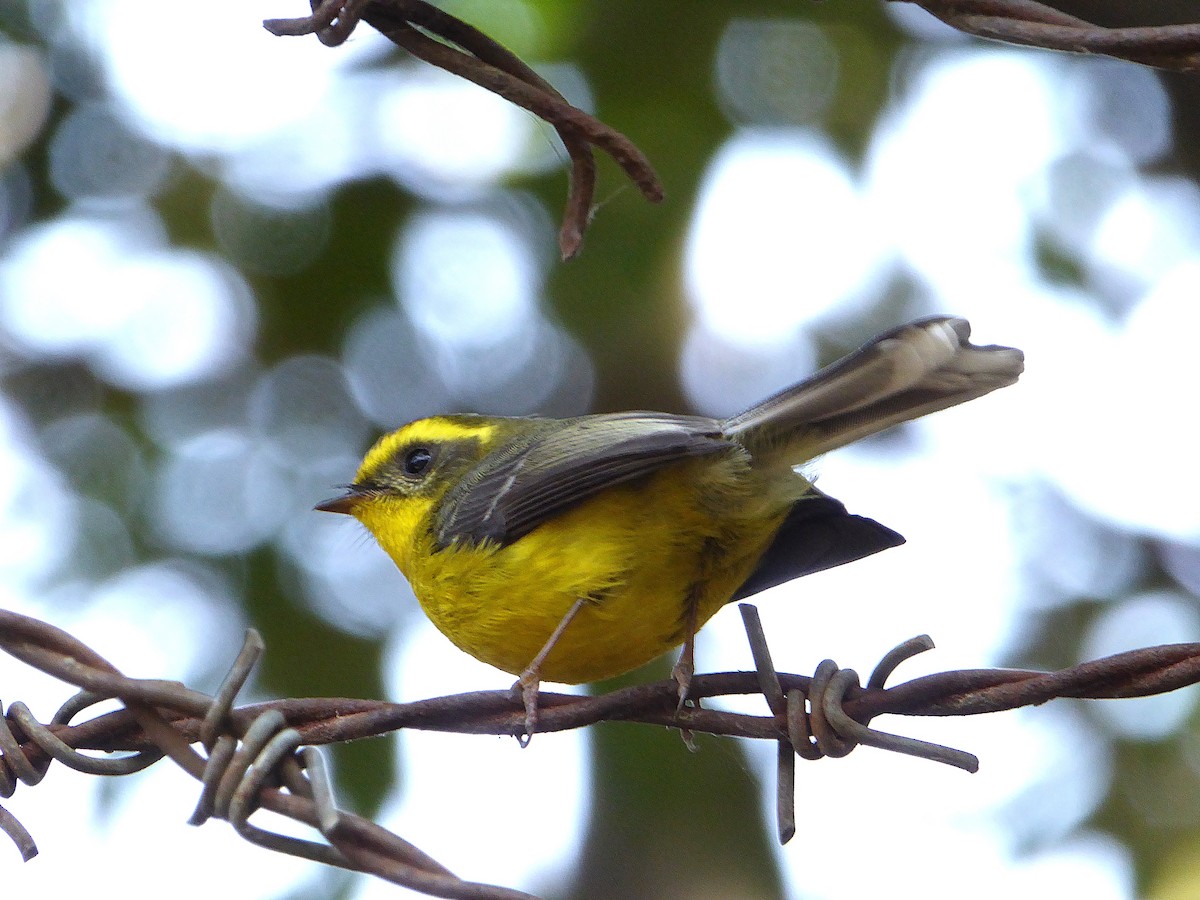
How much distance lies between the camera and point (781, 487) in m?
3.58

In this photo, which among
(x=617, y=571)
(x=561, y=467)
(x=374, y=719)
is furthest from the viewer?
(x=561, y=467)

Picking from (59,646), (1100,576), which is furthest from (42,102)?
(1100,576)

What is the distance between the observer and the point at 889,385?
280 centimetres

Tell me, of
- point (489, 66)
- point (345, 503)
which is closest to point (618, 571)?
point (489, 66)

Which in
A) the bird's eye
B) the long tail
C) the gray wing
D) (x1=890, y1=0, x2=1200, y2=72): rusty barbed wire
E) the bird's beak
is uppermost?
(x1=890, y1=0, x2=1200, y2=72): rusty barbed wire

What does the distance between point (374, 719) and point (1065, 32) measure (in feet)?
6.01

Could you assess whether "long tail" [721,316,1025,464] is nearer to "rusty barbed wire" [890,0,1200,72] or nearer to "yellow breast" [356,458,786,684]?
"yellow breast" [356,458,786,684]

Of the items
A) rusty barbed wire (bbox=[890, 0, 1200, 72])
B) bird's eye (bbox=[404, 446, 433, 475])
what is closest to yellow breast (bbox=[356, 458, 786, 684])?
bird's eye (bbox=[404, 446, 433, 475])

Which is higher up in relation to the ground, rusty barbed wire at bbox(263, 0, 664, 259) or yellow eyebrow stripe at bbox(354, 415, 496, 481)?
rusty barbed wire at bbox(263, 0, 664, 259)

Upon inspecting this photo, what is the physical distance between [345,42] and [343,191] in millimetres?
4280

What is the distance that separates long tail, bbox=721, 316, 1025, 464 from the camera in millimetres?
2633

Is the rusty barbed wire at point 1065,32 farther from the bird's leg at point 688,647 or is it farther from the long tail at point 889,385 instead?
the bird's leg at point 688,647

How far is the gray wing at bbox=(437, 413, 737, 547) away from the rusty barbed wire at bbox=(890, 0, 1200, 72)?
52.2 inches

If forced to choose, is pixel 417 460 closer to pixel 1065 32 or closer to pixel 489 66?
pixel 489 66
